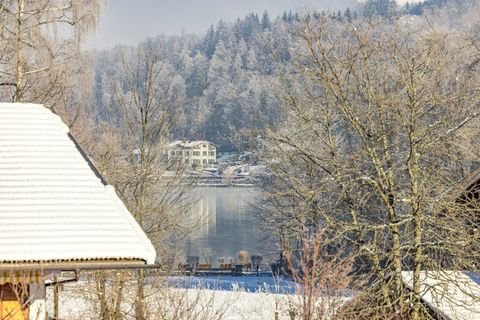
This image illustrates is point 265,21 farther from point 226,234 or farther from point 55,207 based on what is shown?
point 55,207

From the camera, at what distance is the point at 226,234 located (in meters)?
39.8

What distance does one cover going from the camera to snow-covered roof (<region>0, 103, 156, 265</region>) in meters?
5.78

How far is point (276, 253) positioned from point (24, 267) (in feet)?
88.9

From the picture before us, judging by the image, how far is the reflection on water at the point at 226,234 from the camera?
109 ft

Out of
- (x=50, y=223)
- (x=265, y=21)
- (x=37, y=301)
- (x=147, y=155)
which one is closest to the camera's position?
(x=50, y=223)

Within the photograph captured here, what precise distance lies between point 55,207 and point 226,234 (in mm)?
33864

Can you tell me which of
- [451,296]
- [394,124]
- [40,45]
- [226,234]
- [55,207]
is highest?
[40,45]

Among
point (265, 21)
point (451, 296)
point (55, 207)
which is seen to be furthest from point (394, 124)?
point (265, 21)

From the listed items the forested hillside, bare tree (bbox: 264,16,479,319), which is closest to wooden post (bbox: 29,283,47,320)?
bare tree (bbox: 264,16,479,319)

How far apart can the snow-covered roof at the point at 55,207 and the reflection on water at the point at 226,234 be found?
17355 millimetres

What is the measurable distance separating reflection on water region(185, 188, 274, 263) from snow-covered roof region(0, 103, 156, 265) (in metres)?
17.4

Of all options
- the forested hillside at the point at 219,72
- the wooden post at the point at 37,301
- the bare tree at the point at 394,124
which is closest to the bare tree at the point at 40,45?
the bare tree at the point at 394,124

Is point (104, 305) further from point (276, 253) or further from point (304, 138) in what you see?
point (276, 253)

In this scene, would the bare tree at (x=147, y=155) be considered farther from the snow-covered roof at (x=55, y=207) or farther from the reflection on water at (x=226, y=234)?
the snow-covered roof at (x=55, y=207)
